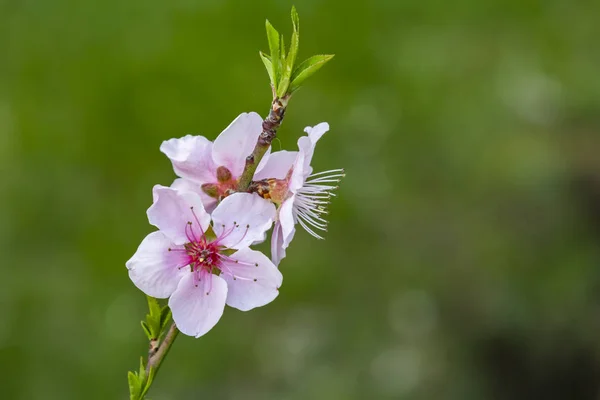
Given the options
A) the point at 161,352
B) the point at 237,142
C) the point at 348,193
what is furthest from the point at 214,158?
the point at 348,193

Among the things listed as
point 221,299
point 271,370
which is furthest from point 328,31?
point 221,299

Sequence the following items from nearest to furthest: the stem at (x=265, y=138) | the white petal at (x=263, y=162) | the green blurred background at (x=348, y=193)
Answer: the stem at (x=265, y=138) < the white petal at (x=263, y=162) < the green blurred background at (x=348, y=193)

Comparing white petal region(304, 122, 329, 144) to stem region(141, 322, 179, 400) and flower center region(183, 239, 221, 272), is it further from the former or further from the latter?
stem region(141, 322, 179, 400)

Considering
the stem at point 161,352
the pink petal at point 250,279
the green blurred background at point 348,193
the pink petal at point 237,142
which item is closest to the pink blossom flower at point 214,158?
the pink petal at point 237,142

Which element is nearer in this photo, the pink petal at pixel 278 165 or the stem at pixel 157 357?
the stem at pixel 157 357

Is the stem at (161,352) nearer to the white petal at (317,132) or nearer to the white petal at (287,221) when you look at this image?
the white petal at (287,221)

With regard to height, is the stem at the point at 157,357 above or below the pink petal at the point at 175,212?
below

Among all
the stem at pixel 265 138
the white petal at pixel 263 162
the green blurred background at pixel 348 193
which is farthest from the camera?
the green blurred background at pixel 348 193

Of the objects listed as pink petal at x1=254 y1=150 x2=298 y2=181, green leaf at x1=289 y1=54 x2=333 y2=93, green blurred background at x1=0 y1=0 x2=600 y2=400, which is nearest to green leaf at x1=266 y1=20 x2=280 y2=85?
green leaf at x1=289 y1=54 x2=333 y2=93
